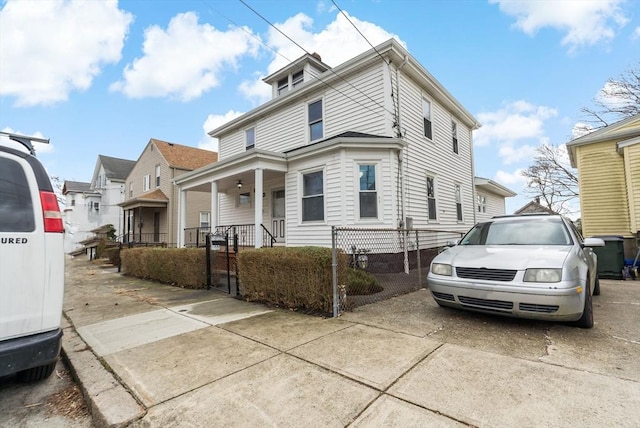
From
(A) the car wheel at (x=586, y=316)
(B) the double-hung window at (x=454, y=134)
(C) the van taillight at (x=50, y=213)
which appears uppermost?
(B) the double-hung window at (x=454, y=134)

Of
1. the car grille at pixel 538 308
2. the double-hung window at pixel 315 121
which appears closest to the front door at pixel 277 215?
the double-hung window at pixel 315 121

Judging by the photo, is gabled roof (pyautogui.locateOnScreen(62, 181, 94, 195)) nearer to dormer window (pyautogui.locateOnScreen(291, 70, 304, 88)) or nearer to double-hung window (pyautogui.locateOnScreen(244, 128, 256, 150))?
double-hung window (pyautogui.locateOnScreen(244, 128, 256, 150))

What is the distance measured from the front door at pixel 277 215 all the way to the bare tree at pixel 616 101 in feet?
Result: 69.1

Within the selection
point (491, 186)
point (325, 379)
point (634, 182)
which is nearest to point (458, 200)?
point (491, 186)

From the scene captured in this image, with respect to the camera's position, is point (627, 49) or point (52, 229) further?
point (627, 49)

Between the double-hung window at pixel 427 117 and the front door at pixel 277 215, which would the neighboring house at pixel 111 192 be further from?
the double-hung window at pixel 427 117

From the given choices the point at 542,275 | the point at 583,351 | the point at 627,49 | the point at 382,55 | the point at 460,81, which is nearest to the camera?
the point at 583,351

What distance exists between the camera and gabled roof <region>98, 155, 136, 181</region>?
93.0 ft

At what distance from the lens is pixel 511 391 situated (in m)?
2.28

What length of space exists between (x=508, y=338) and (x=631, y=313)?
2.67 metres

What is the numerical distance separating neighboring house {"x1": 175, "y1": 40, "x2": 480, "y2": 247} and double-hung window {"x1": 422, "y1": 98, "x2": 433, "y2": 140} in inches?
1.6

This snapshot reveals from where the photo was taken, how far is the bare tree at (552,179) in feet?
80.7

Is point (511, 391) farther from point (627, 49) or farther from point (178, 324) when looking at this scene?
point (627, 49)

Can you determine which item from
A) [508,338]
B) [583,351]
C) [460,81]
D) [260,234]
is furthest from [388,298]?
[460,81]
